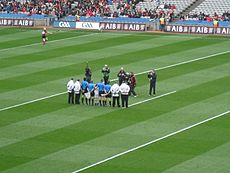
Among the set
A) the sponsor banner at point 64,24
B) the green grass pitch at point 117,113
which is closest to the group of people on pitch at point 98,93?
the green grass pitch at point 117,113

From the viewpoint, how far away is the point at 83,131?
32.6 metres

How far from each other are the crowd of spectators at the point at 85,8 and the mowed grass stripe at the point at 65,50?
9621 mm

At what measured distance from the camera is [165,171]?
2697 cm

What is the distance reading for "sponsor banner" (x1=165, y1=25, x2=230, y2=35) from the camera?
66125 mm

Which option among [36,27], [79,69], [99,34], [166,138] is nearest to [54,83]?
[79,69]

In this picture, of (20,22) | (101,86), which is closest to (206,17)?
(20,22)

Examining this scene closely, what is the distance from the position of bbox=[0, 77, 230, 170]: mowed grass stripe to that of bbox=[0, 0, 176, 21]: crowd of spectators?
3255cm

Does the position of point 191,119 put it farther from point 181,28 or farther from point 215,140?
point 181,28

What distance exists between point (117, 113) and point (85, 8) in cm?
4077

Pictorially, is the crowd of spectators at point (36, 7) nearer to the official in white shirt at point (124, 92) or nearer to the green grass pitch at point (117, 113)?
the green grass pitch at point (117, 113)

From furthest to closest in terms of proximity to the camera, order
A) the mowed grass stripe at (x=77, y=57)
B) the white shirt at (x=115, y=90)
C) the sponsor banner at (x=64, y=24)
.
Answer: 1. the sponsor banner at (x=64, y=24)
2. the mowed grass stripe at (x=77, y=57)
3. the white shirt at (x=115, y=90)

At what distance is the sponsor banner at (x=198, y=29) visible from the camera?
66.1 metres

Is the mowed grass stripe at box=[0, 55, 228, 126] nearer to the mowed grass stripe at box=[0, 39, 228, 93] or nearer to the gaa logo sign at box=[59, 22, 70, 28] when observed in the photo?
the mowed grass stripe at box=[0, 39, 228, 93]

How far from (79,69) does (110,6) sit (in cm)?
3019
